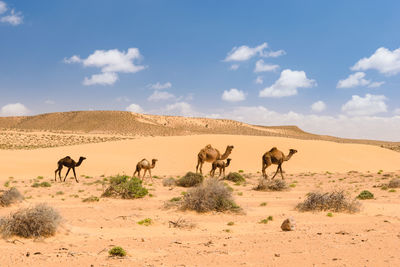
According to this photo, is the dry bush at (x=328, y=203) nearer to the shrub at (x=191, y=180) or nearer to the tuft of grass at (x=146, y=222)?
the tuft of grass at (x=146, y=222)

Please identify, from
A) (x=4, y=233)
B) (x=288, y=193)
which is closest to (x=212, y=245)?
(x=4, y=233)

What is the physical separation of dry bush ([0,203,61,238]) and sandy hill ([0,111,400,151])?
104 metres

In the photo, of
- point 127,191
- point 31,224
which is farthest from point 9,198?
point 31,224

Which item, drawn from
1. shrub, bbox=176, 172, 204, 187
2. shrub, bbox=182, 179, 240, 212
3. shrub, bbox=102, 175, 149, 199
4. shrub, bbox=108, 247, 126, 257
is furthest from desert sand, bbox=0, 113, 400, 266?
shrub, bbox=176, 172, 204, 187

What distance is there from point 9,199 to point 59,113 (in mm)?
149030

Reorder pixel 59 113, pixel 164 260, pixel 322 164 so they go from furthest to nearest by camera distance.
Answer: pixel 59 113, pixel 322 164, pixel 164 260

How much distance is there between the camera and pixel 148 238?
943 cm

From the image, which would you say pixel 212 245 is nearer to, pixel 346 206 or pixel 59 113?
pixel 346 206

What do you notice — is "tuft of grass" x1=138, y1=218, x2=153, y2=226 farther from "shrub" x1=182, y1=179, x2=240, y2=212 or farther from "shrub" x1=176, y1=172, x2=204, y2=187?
"shrub" x1=176, y1=172, x2=204, y2=187

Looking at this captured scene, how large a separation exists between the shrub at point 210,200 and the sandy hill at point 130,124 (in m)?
100

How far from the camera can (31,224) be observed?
29.6ft

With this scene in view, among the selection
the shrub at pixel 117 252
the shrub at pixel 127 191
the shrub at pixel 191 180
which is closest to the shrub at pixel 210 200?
the shrub at pixel 127 191

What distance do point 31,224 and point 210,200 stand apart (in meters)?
5.77

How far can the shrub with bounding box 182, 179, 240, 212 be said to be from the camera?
1281 centimetres
